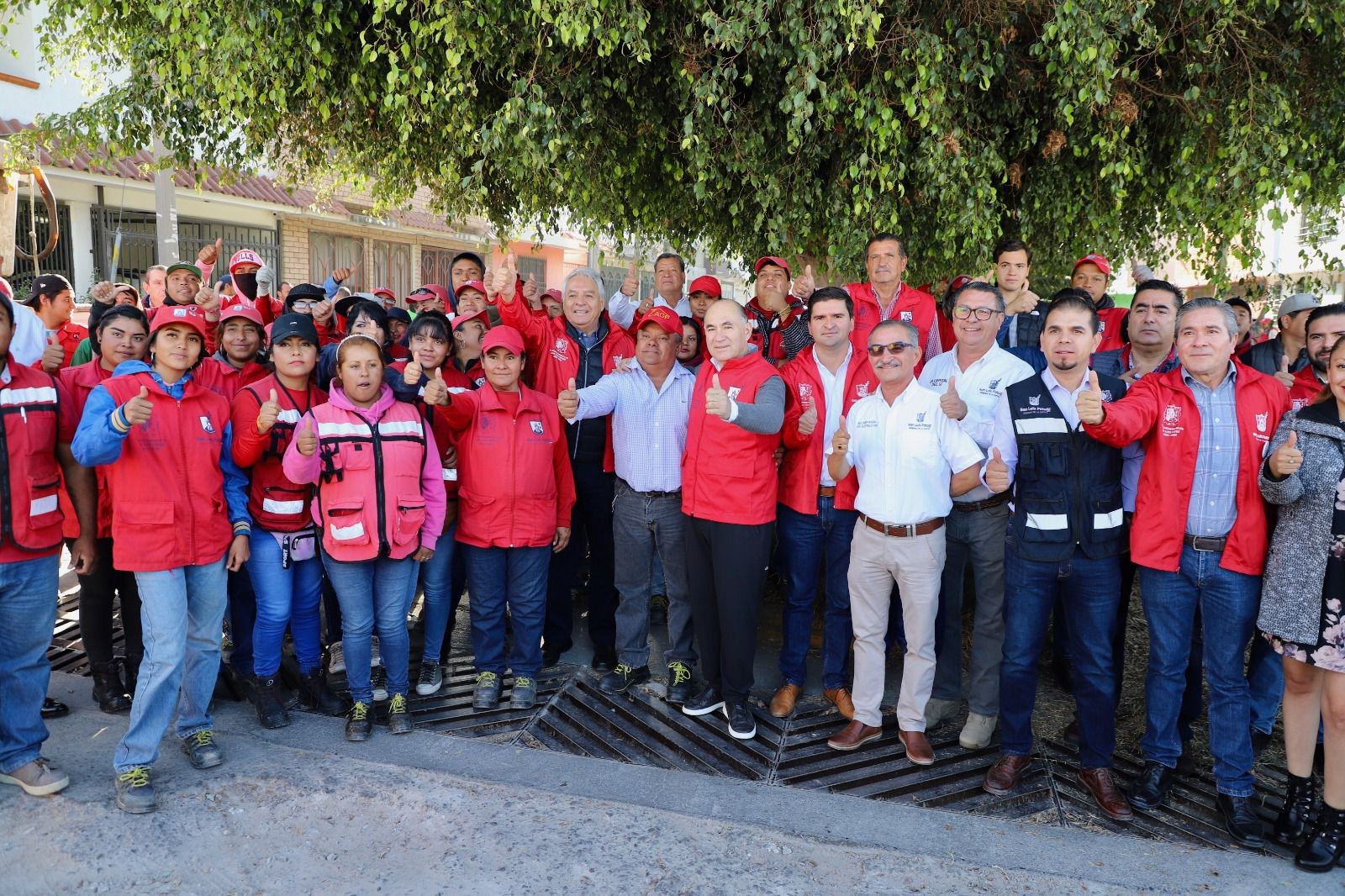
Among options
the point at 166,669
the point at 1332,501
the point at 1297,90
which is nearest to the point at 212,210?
the point at 166,669

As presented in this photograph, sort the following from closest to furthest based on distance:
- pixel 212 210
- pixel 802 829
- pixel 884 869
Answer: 1. pixel 884 869
2. pixel 802 829
3. pixel 212 210

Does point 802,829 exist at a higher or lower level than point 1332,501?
lower

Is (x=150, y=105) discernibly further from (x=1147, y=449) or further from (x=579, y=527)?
(x=1147, y=449)

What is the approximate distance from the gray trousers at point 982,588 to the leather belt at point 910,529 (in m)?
0.24

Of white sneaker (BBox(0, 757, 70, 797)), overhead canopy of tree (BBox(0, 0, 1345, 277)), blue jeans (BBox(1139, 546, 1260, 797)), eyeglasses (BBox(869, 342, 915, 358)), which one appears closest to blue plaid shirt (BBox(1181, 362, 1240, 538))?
blue jeans (BBox(1139, 546, 1260, 797))

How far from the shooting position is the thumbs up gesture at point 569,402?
450cm

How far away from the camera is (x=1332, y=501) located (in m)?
3.26

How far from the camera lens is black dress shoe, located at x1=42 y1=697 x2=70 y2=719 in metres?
4.30

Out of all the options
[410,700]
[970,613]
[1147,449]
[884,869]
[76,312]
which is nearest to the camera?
[884,869]

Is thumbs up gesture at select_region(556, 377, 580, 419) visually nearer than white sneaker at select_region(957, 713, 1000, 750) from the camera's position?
No

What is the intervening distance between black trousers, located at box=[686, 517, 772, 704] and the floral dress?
7.42ft

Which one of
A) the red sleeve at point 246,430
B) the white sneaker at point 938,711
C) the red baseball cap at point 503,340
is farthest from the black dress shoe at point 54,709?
the white sneaker at point 938,711

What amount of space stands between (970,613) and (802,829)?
3.27m

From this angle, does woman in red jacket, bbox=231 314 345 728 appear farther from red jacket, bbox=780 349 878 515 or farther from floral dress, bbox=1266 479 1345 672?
floral dress, bbox=1266 479 1345 672
